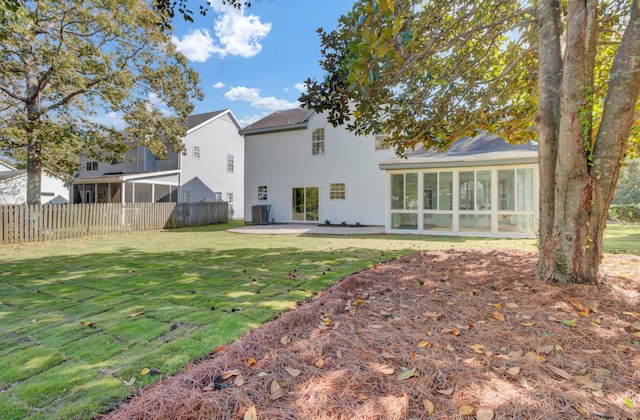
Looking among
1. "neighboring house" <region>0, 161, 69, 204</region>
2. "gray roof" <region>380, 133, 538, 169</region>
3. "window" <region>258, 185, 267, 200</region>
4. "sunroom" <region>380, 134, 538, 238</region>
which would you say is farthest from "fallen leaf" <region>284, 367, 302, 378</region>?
"neighboring house" <region>0, 161, 69, 204</region>

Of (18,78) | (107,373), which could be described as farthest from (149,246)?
(18,78)

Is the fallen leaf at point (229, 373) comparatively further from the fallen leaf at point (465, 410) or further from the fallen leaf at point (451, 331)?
the fallen leaf at point (451, 331)

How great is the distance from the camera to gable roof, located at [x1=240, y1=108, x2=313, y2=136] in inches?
716

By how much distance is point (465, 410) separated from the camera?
1.78 metres

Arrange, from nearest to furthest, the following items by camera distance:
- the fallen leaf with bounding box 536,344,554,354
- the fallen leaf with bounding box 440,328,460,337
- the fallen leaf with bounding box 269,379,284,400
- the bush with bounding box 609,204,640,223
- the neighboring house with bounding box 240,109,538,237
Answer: the fallen leaf with bounding box 269,379,284,400 < the fallen leaf with bounding box 536,344,554,354 < the fallen leaf with bounding box 440,328,460,337 < the neighboring house with bounding box 240,109,538,237 < the bush with bounding box 609,204,640,223

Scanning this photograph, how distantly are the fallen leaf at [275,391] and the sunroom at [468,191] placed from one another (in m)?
10.9

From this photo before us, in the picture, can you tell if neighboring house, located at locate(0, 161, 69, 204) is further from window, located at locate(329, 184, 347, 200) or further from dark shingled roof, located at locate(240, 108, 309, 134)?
window, located at locate(329, 184, 347, 200)

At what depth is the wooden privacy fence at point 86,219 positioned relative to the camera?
988cm

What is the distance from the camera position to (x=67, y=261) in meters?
6.67

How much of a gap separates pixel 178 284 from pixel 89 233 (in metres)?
9.98

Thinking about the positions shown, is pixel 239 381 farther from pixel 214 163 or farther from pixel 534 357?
pixel 214 163

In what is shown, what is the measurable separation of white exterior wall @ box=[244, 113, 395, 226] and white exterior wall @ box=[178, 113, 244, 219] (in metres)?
4.76

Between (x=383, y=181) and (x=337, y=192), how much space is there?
2.64 meters

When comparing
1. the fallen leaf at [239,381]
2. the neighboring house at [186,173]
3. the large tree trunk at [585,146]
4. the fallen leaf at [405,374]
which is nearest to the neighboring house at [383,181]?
the neighboring house at [186,173]
